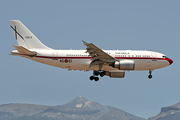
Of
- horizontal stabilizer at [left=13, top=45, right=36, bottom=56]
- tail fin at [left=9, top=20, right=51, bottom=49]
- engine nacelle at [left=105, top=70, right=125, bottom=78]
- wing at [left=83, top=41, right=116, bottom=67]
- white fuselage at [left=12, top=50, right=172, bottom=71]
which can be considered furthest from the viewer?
engine nacelle at [left=105, top=70, right=125, bottom=78]

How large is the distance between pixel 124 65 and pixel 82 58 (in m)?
7.22

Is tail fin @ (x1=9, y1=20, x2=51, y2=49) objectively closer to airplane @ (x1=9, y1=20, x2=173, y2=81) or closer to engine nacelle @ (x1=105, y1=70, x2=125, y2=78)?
airplane @ (x1=9, y1=20, x2=173, y2=81)

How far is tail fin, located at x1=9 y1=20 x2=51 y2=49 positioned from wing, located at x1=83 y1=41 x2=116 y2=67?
921 cm

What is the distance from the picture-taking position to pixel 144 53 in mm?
55594

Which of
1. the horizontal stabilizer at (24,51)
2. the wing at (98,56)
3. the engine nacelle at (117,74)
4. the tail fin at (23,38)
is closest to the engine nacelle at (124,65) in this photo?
the wing at (98,56)

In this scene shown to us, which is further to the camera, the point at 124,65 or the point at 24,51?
the point at 124,65

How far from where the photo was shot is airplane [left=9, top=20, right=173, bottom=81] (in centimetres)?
5266

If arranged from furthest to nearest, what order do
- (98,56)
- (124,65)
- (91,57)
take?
(91,57) < (124,65) < (98,56)

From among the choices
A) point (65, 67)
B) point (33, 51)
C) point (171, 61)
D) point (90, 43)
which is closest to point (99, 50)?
point (90, 43)

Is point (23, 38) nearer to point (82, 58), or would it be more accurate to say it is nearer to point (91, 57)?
point (82, 58)

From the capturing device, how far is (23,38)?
56219 millimetres

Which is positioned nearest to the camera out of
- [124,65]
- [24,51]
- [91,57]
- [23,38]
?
Result: [24,51]

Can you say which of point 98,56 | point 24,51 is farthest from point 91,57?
point 24,51

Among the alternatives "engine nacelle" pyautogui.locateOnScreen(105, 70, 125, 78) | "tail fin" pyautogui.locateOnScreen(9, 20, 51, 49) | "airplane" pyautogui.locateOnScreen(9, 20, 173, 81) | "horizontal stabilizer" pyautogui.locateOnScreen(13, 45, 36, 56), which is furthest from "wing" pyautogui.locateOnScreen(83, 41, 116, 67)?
"horizontal stabilizer" pyautogui.locateOnScreen(13, 45, 36, 56)
